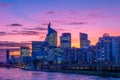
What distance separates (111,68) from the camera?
165375 millimetres

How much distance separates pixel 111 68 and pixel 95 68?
2600 centimetres

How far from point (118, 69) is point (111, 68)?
8849 millimetres

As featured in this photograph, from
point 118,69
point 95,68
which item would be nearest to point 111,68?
point 118,69

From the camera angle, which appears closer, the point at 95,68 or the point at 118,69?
the point at 118,69

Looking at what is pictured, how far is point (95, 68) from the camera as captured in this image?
190750 millimetres

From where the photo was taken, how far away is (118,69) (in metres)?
157

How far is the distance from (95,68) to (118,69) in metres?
34.8

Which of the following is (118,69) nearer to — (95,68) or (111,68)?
(111,68)

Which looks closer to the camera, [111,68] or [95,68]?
[111,68]
